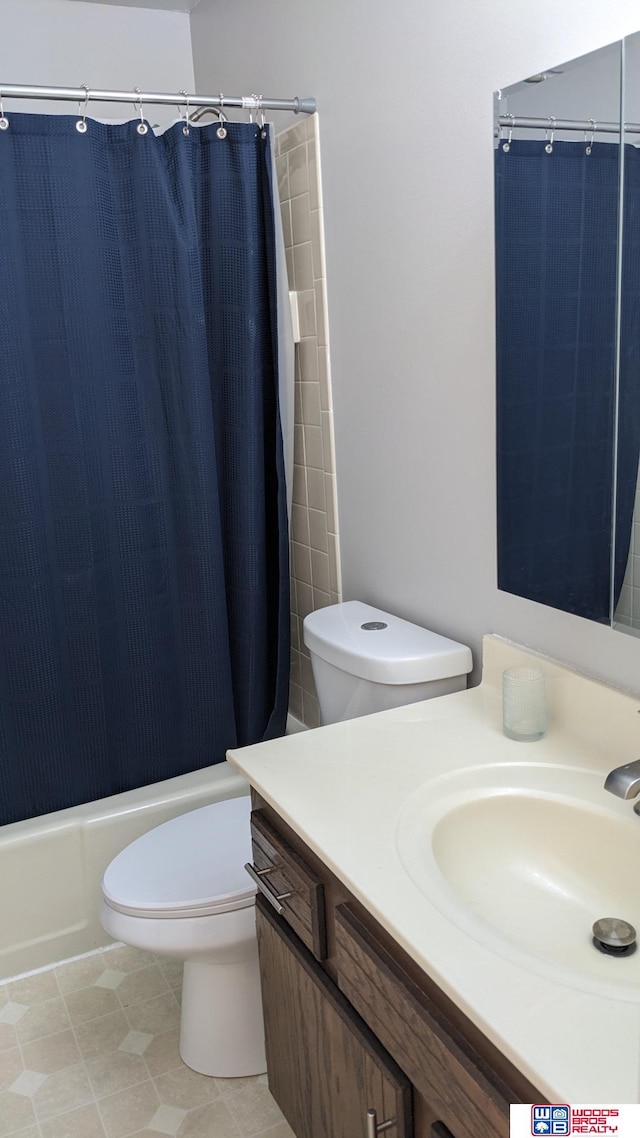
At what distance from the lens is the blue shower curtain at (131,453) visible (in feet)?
6.59

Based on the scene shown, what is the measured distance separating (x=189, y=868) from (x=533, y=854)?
77cm

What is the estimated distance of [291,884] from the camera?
132 cm

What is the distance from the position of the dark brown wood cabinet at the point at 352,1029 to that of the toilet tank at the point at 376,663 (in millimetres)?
420

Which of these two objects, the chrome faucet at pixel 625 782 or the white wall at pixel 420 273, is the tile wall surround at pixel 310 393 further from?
the chrome faucet at pixel 625 782

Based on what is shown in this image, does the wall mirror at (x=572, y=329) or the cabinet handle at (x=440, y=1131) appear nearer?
the cabinet handle at (x=440, y=1131)

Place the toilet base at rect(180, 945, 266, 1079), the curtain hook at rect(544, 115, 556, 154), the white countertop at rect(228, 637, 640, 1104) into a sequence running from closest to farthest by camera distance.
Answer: the white countertop at rect(228, 637, 640, 1104) < the curtain hook at rect(544, 115, 556, 154) < the toilet base at rect(180, 945, 266, 1079)

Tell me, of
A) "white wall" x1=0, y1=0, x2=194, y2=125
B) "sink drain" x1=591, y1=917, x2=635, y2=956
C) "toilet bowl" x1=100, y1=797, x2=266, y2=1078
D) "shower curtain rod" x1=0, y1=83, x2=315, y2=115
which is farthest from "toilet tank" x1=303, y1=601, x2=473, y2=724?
"white wall" x1=0, y1=0, x2=194, y2=125

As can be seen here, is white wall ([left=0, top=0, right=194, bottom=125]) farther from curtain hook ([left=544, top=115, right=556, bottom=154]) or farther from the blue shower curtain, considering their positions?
curtain hook ([left=544, top=115, right=556, bottom=154])

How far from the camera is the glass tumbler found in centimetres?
145

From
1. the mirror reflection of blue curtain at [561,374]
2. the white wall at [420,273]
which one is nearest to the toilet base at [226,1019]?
the white wall at [420,273]

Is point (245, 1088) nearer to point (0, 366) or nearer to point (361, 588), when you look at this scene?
point (361, 588)

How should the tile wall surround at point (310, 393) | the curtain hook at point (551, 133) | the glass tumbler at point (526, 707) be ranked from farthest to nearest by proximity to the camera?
the tile wall surround at point (310, 393), the glass tumbler at point (526, 707), the curtain hook at point (551, 133)

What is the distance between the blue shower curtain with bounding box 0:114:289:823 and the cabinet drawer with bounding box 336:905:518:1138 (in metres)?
1.18

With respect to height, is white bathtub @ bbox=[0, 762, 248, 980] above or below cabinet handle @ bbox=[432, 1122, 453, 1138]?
below
